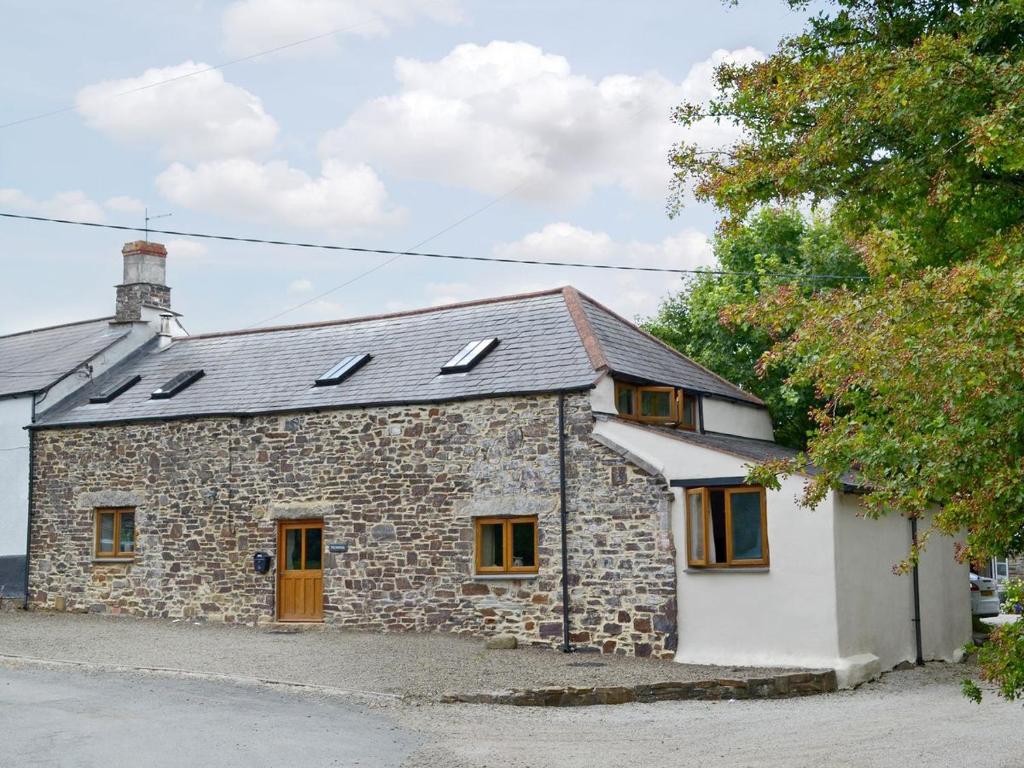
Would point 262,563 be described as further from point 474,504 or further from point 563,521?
point 563,521

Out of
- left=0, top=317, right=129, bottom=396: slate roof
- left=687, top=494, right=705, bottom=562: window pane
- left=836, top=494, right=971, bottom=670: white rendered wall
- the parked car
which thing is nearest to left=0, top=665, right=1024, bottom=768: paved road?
left=836, top=494, right=971, bottom=670: white rendered wall

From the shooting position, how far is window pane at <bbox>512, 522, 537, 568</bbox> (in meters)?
18.0

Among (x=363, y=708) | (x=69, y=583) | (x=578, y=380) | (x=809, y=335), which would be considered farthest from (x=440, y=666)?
(x=69, y=583)

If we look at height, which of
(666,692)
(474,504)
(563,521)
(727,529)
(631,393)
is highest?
(631,393)

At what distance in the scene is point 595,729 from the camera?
12.0 m

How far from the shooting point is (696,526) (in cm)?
1670

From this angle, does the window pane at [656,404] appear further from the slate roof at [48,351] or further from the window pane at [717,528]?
the slate roof at [48,351]

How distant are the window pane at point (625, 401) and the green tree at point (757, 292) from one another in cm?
669

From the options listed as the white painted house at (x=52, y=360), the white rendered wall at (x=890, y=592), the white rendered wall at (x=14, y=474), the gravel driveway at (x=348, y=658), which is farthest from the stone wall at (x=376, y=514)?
the white rendered wall at (x=890, y=592)

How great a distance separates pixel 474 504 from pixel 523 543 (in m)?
0.99

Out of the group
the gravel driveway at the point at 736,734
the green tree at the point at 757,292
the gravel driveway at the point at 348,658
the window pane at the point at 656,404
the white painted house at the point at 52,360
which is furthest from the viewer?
the green tree at the point at 757,292

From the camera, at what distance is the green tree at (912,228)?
8.12 m

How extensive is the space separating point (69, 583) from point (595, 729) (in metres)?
13.7

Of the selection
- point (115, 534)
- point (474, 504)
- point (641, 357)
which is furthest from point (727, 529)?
point (115, 534)
